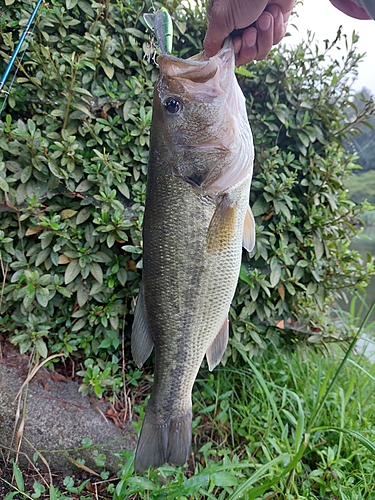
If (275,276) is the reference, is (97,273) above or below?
below

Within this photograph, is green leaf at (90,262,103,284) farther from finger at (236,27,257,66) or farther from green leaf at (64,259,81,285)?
finger at (236,27,257,66)

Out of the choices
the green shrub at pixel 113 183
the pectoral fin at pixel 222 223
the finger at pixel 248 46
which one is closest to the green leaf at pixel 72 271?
the green shrub at pixel 113 183

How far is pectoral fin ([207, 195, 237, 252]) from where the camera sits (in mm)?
1336

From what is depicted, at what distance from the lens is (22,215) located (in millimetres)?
2145

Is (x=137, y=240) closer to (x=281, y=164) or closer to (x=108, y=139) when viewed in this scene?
(x=108, y=139)

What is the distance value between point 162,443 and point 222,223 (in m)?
0.88

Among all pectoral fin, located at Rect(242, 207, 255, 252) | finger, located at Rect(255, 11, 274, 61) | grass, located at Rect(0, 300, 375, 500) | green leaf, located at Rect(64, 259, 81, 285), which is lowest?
grass, located at Rect(0, 300, 375, 500)

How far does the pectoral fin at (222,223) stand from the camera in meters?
1.34

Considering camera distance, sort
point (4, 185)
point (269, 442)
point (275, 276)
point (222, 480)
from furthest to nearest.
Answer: point (275, 276) < point (269, 442) < point (4, 185) < point (222, 480)

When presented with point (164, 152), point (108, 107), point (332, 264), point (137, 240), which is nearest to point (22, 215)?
point (137, 240)

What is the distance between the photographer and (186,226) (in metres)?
1.33

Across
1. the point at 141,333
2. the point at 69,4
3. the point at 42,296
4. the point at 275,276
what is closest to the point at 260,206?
the point at 275,276

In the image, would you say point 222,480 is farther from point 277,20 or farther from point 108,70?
point 108,70

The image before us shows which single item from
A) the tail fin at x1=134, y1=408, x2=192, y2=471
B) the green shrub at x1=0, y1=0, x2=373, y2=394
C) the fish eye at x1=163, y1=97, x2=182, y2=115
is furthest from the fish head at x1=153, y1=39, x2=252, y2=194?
the tail fin at x1=134, y1=408, x2=192, y2=471
